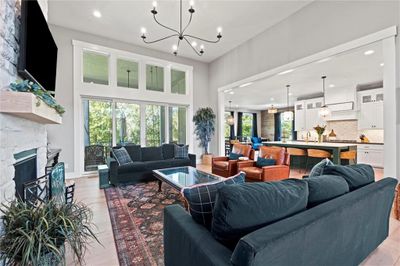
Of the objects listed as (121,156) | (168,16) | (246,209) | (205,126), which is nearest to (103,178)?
(121,156)

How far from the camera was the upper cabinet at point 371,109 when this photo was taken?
6.49 metres

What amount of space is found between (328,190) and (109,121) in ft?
18.5

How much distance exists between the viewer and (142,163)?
14.9 ft

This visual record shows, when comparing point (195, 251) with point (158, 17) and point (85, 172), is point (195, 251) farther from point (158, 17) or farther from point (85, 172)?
point (85, 172)

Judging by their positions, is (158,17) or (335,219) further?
(158,17)

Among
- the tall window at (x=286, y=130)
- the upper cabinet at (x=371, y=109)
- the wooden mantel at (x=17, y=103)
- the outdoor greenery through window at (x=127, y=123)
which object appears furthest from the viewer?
the tall window at (x=286, y=130)

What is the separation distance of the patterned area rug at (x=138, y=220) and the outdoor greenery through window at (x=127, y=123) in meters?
2.10

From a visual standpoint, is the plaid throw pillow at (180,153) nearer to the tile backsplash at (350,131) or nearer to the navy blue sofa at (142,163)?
the navy blue sofa at (142,163)

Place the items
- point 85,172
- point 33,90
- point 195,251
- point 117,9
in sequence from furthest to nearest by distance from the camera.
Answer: point 85,172, point 117,9, point 33,90, point 195,251

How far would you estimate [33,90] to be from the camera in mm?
1750

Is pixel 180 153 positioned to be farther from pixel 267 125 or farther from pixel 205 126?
pixel 267 125

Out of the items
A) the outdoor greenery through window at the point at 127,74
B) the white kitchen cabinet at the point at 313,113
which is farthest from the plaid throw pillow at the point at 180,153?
the white kitchen cabinet at the point at 313,113

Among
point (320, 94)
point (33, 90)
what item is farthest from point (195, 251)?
point (320, 94)

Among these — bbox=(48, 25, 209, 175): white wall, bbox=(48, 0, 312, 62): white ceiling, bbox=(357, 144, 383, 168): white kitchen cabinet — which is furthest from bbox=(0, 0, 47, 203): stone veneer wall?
bbox=(357, 144, 383, 168): white kitchen cabinet
